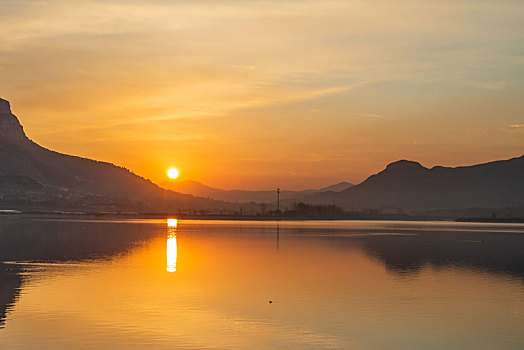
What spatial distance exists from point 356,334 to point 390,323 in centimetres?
374

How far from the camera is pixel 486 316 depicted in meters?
39.4

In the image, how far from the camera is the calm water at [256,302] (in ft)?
106

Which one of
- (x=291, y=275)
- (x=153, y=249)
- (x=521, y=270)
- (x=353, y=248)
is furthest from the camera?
(x=353, y=248)

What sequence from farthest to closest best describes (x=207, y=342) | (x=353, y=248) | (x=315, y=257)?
(x=353, y=248)
(x=315, y=257)
(x=207, y=342)

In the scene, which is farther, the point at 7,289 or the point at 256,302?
the point at 7,289

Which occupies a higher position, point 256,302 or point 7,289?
point 7,289

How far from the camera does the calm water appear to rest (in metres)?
32.4

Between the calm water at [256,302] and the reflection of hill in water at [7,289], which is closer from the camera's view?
the calm water at [256,302]

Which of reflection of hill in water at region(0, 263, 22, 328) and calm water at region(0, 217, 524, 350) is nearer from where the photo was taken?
calm water at region(0, 217, 524, 350)


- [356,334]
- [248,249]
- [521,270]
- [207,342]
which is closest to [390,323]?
[356,334]

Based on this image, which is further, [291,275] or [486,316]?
[291,275]

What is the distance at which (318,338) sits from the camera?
32438 mm

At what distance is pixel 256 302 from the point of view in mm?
43062

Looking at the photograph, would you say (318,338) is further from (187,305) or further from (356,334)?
(187,305)
